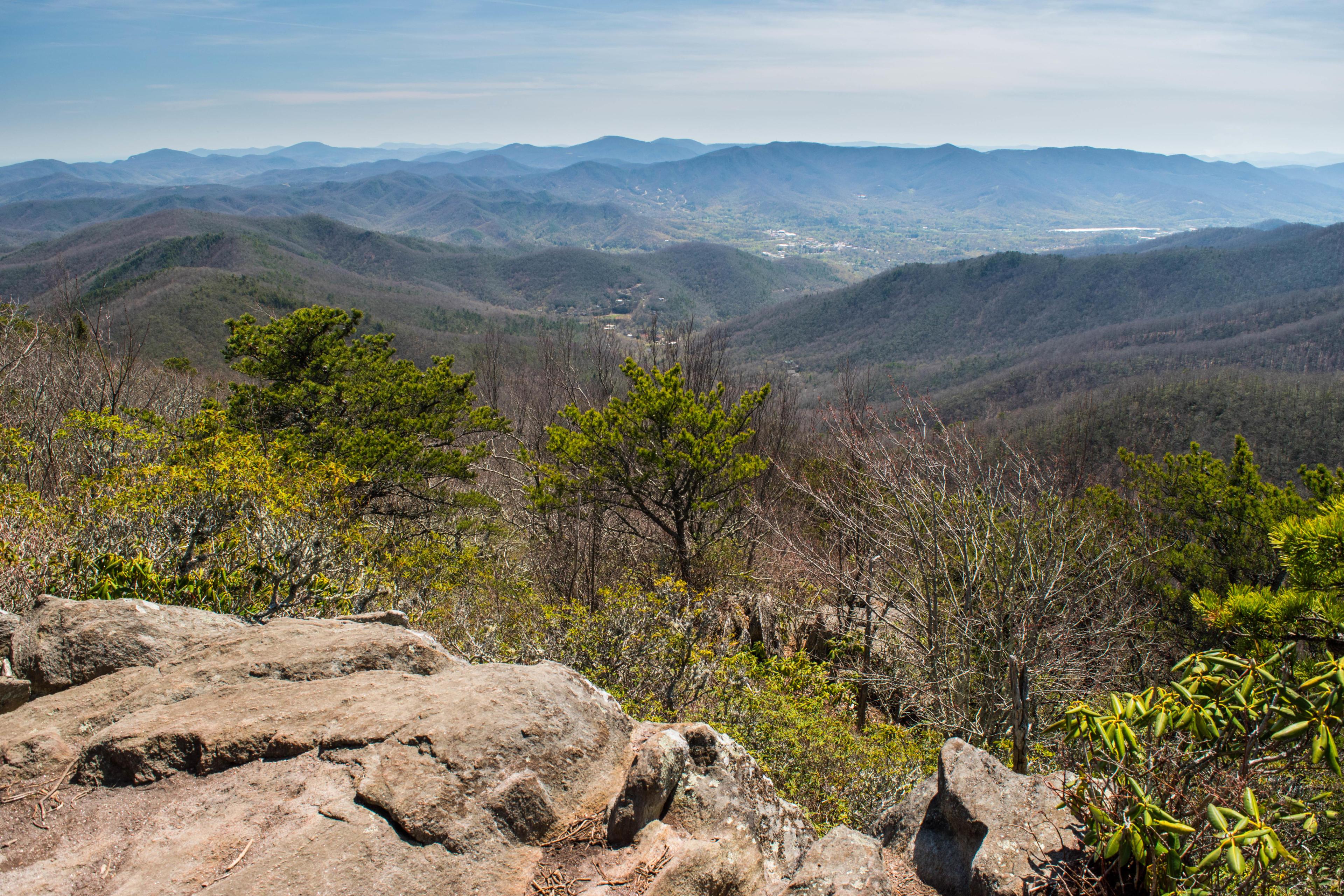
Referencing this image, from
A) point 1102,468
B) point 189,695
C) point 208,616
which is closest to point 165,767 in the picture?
point 189,695

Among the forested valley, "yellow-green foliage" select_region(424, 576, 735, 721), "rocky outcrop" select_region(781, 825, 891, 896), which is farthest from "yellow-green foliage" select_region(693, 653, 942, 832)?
"rocky outcrop" select_region(781, 825, 891, 896)

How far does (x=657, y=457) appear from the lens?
14.7 meters

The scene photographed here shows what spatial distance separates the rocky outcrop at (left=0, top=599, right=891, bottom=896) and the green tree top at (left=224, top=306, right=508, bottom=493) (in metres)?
11.1

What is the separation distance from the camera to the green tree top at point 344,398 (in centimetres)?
1656

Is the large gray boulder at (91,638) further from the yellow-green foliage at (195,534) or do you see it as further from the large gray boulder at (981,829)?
the large gray boulder at (981,829)

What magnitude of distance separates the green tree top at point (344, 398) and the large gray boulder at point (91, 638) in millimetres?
9894

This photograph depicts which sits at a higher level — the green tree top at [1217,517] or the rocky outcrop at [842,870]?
the rocky outcrop at [842,870]

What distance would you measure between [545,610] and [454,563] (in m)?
4.41

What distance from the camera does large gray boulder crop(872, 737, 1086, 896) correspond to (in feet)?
14.5

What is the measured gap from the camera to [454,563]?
1300cm

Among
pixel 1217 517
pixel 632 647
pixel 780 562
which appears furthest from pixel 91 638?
pixel 1217 517

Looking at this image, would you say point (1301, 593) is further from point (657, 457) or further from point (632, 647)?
point (657, 457)

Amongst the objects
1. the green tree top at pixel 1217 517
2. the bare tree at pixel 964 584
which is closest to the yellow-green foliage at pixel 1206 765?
the bare tree at pixel 964 584

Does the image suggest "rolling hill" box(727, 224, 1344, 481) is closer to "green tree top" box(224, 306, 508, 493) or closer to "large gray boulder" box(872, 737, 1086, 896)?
"large gray boulder" box(872, 737, 1086, 896)
